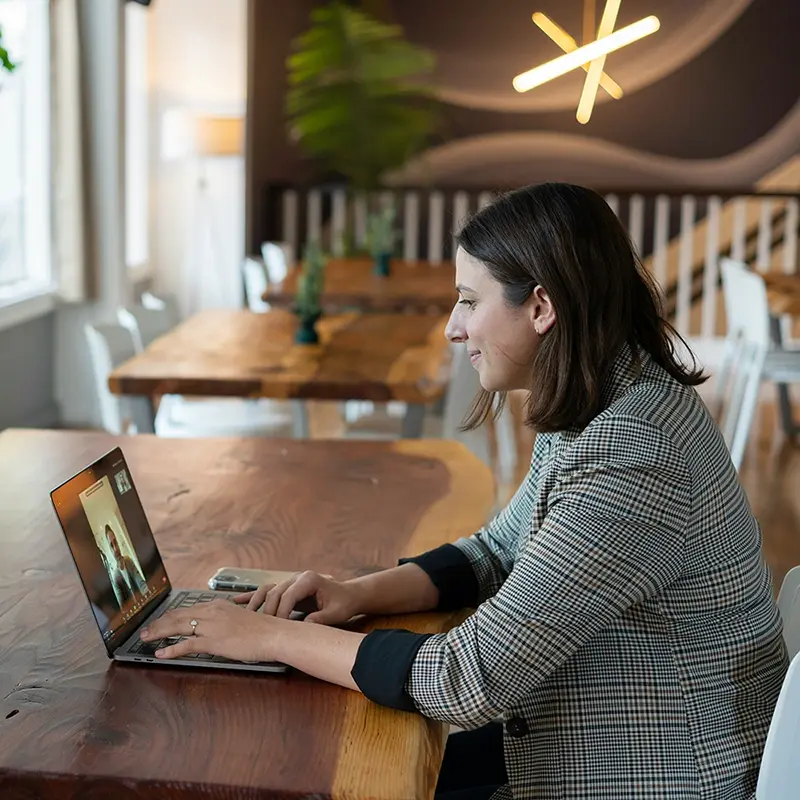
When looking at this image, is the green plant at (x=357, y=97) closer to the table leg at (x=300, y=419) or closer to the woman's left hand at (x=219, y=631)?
the table leg at (x=300, y=419)

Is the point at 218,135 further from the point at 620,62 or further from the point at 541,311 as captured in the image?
the point at 541,311

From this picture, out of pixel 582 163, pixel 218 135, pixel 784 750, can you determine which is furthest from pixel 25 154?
pixel 784 750

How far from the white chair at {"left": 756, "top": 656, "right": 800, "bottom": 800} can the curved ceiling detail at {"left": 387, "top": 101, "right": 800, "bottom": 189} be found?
7609 mm

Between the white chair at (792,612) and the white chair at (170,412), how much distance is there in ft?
6.62

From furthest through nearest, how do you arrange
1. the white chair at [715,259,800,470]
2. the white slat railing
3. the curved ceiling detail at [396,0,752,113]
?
the curved ceiling detail at [396,0,752,113] < the white slat railing < the white chair at [715,259,800,470]

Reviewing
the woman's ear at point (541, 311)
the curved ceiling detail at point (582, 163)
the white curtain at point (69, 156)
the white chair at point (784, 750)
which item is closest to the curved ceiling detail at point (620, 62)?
the curved ceiling detail at point (582, 163)

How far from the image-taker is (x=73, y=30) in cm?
552

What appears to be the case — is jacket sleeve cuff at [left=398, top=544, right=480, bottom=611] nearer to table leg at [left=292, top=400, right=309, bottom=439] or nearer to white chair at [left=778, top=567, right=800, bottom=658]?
white chair at [left=778, top=567, right=800, bottom=658]

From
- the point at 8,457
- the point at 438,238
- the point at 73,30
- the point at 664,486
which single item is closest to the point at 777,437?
the point at 438,238

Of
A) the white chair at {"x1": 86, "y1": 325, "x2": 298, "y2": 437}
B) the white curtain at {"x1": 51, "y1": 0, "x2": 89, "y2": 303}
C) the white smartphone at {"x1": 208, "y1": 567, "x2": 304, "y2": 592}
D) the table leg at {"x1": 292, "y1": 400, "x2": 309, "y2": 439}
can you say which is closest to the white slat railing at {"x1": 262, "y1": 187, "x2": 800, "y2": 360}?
the white curtain at {"x1": 51, "y1": 0, "x2": 89, "y2": 303}

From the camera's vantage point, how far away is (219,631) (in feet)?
4.55

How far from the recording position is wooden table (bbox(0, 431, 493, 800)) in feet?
3.75

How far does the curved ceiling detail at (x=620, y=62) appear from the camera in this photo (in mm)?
8523

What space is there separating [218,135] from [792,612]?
6.05m
